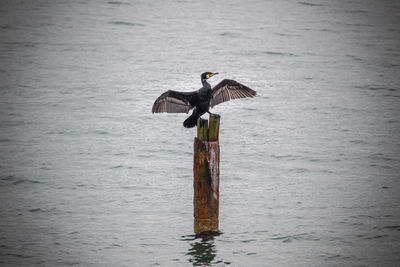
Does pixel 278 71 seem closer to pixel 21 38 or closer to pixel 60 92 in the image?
pixel 60 92

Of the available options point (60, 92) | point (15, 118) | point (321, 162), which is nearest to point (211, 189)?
point (321, 162)

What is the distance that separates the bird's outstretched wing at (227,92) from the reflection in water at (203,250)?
7.77ft

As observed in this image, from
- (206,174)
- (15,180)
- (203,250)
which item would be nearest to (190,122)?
(206,174)

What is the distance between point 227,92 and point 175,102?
0.96 m

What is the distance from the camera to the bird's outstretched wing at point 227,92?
1183 cm

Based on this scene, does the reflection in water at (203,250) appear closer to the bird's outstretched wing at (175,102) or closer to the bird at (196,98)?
the bird at (196,98)

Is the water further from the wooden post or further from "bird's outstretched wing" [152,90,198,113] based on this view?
"bird's outstretched wing" [152,90,198,113]

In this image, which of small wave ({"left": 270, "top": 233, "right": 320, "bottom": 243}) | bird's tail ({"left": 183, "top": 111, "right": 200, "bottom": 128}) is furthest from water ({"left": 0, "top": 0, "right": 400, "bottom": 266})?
bird's tail ({"left": 183, "top": 111, "right": 200, "bottom": 128})

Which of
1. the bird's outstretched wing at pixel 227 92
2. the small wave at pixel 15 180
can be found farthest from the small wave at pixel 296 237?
the small wave at pixel 15 180

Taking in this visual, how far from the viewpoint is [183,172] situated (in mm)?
16031

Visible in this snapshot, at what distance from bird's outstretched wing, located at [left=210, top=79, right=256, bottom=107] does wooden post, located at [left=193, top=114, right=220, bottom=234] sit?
2177 mm

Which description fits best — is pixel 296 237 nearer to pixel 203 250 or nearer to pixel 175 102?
pixel 203 250

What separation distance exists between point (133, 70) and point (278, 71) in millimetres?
5809

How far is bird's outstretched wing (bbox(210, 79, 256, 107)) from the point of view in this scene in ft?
38.8
